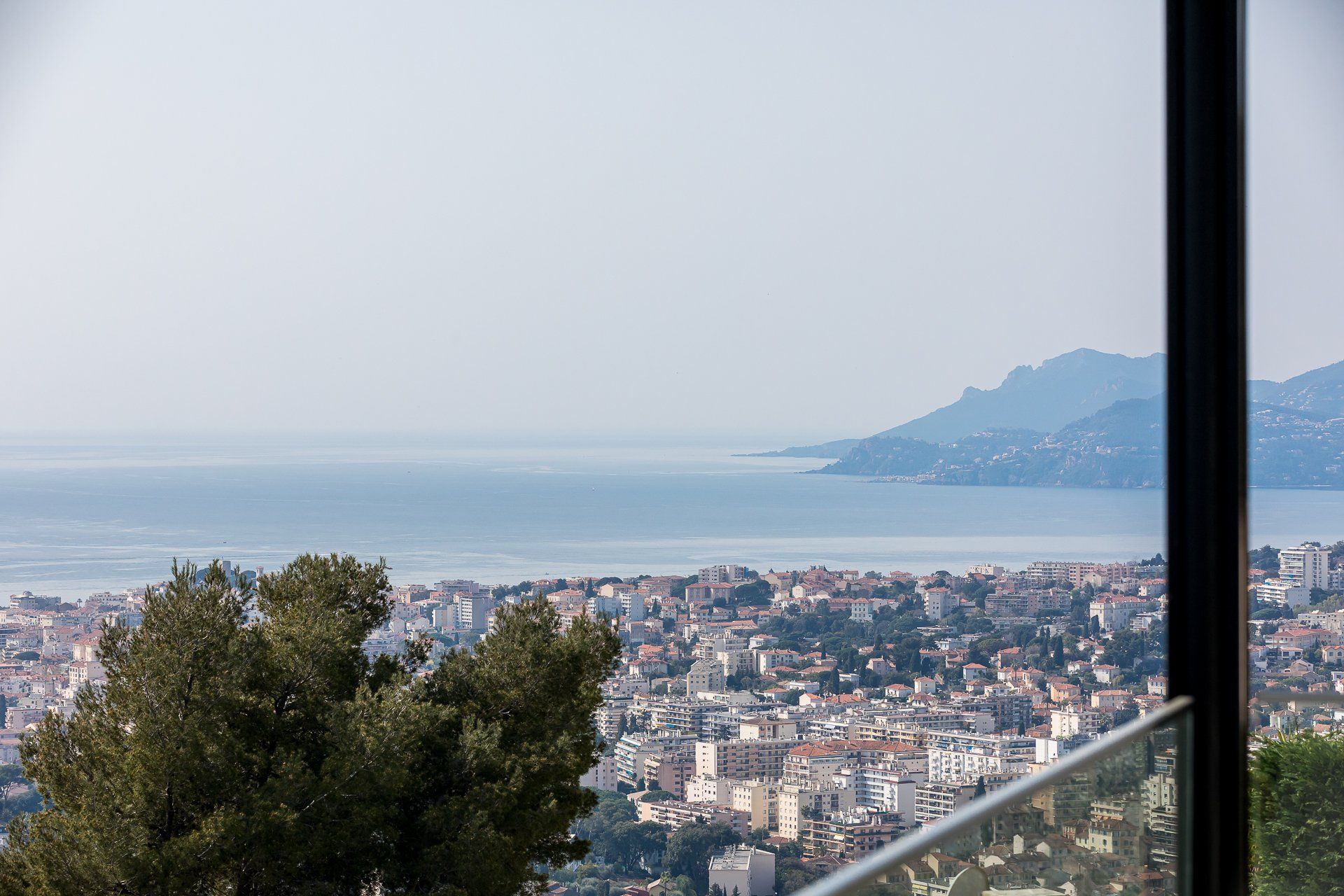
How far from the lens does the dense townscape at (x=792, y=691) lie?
5457 millimetres

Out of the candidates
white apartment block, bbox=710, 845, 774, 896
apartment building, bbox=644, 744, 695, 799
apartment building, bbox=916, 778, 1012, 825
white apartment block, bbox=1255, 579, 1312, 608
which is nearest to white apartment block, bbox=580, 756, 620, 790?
apartment building, bbox=644, 744, 695, 799

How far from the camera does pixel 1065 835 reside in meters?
2.33

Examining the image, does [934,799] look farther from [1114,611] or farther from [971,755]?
[1114,611]

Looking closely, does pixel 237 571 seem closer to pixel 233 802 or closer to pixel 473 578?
pixel 233 802

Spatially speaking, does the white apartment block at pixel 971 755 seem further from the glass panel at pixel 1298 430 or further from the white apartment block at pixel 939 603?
the glass panel at pixel 1298 430

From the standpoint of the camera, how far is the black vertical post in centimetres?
266

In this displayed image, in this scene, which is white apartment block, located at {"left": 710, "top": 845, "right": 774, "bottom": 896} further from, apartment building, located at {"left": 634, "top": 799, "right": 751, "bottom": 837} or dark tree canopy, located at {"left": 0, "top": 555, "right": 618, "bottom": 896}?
dark tree canopy, located at {"left": 0, "top": 555, "right": 618, "bottom": 896}

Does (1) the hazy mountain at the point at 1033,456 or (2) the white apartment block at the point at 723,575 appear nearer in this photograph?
(2) the white apartment block at the point at 723,575

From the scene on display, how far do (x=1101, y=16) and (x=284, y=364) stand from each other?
698 cm

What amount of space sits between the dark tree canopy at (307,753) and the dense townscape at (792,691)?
6.4 inches

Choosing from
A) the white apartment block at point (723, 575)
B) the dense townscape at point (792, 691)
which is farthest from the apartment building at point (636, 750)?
the white apartment block at point (723, 575)

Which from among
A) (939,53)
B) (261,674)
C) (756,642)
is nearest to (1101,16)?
(939,53)

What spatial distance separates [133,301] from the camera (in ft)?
21.5

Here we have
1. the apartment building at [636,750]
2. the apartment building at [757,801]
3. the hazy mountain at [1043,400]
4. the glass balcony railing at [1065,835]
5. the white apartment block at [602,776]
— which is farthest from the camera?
the hazy mountain at [1043,400]
